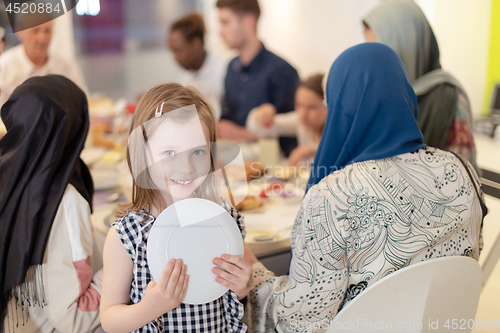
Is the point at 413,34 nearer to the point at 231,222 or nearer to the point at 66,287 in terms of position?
the point at 231,222

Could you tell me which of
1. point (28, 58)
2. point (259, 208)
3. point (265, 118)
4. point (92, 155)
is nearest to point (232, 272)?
point (259, 208)

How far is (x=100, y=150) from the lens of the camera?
1809 millimetres

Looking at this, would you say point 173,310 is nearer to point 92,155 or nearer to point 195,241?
point 195,241

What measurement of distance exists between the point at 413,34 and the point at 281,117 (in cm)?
87

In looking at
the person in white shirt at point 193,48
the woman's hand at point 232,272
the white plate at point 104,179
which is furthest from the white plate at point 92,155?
the woman's hand at point 232,272

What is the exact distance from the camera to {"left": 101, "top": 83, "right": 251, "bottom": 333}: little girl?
1.96 ft

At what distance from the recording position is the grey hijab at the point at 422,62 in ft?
3.91

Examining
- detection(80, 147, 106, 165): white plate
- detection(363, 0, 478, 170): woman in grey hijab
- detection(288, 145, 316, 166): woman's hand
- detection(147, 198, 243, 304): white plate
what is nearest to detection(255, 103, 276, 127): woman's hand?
detection(288, 145, 316, 166): woman's hand

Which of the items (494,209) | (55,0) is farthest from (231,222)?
(494,209)

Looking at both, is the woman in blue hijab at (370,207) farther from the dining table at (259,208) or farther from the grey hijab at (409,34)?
the grey hijab at (409,34)

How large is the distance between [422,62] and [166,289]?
108 centimetres

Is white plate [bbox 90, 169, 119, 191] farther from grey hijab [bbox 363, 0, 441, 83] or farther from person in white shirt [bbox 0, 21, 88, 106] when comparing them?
grey hijab [bbox 363, 0, 441, 83]

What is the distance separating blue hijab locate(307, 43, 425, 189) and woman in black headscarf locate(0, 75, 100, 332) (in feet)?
1.82

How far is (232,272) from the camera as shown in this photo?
632 millimetres
